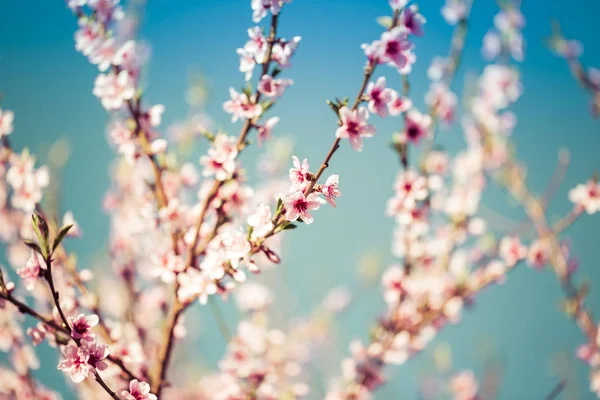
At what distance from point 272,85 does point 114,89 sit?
93 cm

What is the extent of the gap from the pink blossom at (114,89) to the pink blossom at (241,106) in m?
0.59

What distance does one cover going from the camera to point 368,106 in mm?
1717

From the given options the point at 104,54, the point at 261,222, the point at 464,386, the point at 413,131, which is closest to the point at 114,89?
the point at 104,54

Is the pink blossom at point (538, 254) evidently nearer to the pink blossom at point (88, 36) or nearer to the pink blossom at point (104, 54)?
the pink blossom at point (104, 54)

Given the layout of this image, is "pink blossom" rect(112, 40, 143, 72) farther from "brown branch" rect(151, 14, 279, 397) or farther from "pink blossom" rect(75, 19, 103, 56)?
"brown branch" rect(151, 14, 279, 397)

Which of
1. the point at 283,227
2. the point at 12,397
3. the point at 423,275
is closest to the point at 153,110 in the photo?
the point at 283,227

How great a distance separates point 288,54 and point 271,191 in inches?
104

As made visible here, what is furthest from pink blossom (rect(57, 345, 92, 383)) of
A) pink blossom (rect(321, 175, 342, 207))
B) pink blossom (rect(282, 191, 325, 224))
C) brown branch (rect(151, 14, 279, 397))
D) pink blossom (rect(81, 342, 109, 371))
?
pink blossom (rect(321, 175, 342, 207))

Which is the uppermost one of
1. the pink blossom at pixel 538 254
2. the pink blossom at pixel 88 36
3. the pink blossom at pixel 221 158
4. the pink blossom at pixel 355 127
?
the pink blossom at pixel 88 36

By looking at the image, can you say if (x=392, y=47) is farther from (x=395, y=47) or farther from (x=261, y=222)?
(x=261, y=222)

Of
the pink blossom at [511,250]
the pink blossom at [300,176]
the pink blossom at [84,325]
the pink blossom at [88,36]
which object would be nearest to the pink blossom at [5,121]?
the pink blossom at [88,36]

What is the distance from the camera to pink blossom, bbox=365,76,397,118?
1.69 metres

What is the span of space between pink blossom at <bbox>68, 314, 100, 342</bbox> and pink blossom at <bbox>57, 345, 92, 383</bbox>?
5 cm

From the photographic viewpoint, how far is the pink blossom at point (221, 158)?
1988mm
